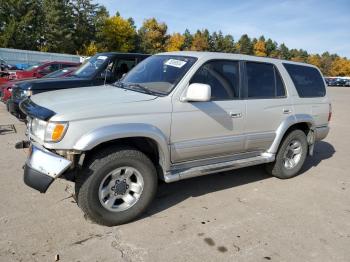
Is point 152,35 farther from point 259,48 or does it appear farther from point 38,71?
point 38,71

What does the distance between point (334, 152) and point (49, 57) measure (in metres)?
31.1

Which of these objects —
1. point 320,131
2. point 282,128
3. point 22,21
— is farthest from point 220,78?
point 22,21

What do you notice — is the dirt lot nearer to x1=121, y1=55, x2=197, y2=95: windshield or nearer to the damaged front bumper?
the damaged front bumper

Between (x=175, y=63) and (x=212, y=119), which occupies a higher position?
(x=175, y=63)

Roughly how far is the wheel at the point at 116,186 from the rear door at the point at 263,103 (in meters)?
1.68

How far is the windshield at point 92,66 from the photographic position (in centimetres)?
784

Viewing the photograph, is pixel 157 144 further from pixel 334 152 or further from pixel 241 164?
pixel 334 152

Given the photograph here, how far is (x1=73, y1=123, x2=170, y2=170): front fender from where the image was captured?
329 centimetres

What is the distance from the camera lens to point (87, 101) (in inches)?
142

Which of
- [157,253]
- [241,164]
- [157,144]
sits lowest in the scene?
[157,253]

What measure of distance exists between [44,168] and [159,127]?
1.25m

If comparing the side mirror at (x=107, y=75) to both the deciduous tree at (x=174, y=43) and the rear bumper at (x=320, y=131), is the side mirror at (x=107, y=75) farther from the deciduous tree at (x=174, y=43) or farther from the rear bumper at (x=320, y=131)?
the deciduous tree at (x=174, y=43)

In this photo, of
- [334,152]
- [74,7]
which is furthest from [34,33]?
[334,152]

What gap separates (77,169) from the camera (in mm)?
3498
